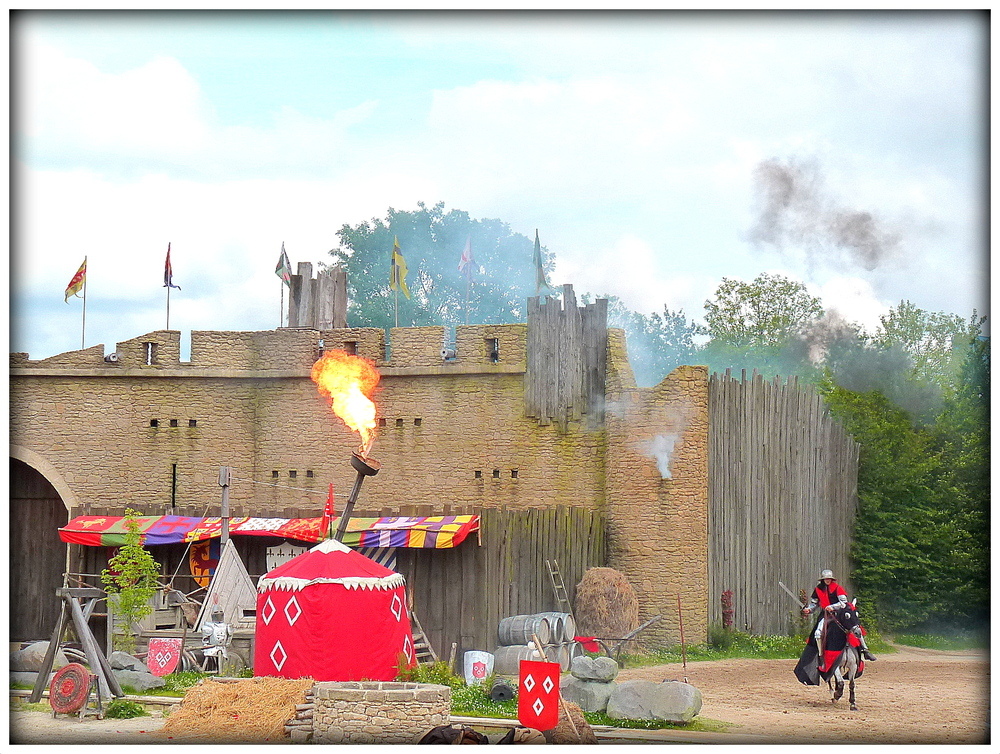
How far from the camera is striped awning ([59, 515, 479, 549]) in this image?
18.8m

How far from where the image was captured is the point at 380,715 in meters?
13.5

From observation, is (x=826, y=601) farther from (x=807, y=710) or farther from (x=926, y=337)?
(x=926, y=337)

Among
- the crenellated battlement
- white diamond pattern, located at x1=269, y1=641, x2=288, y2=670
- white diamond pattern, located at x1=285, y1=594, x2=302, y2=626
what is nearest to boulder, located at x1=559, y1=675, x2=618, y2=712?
white diamond pattern, located at x1=285, y1=594, x2=302, y2=626

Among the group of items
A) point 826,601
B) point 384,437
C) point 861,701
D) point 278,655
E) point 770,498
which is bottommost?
point 861,701

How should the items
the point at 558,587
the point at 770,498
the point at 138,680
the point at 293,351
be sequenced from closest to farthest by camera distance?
the point at 138,680 < the point at 558,587 < the point at 770,498 < the point at 293,351

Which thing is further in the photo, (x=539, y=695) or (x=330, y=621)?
(x=330, y=621)

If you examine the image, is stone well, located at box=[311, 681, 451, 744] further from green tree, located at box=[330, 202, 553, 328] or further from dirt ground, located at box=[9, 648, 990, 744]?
green tree, located at box=[330, 202, 553, 328]

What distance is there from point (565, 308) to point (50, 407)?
887 centimetres

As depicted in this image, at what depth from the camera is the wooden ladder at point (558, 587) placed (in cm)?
1930

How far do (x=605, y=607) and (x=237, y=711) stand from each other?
634cm

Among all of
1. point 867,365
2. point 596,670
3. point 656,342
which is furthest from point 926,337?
point 596,670

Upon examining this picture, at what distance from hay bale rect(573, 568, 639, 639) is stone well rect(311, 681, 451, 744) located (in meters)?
5.57

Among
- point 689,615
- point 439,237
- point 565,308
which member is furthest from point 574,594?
point 439,237

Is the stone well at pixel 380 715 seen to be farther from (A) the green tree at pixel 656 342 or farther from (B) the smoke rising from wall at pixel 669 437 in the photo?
(A) the green tree at pixel 656 342
